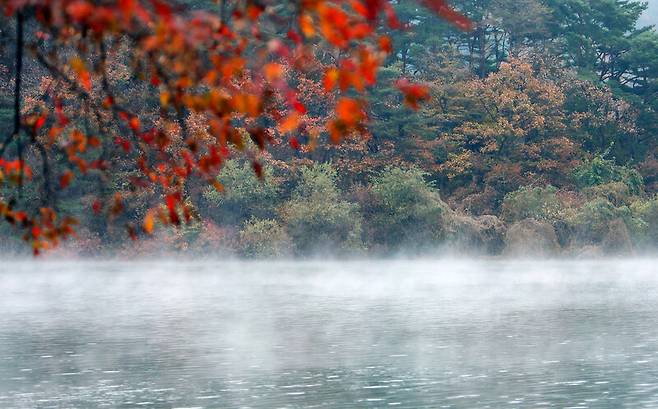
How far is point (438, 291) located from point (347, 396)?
23.8m

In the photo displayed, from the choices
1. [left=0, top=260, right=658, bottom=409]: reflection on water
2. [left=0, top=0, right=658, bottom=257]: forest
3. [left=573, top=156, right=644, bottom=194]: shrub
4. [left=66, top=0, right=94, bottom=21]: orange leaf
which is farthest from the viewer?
[left=573, top=156, right=644, bottom=194]: shrub

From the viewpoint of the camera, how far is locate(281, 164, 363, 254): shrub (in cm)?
6284

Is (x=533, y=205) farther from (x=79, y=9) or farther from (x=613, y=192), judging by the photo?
(x=79, y=9)

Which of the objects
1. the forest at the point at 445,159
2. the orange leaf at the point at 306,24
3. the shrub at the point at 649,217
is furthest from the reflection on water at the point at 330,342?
the shrub at the point at 649,217

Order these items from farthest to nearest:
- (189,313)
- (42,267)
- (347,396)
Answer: (42,267)
(189,313)
(347,396)

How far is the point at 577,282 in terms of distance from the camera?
153ft

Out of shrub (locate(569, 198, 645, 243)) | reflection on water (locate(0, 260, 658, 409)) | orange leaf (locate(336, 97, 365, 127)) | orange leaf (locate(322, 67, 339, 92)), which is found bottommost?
reflection on water (locate(0, 260, 658, 409))

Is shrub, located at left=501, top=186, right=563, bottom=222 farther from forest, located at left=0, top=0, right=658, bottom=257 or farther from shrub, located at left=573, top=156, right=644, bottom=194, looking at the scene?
shrub, located at left=573, top=156, right=644, bottom=194

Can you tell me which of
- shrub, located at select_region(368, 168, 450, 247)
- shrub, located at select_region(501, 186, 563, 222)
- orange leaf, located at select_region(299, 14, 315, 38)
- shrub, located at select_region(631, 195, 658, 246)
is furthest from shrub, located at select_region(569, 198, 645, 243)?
orange leaf, located at select_region(299, 14, 315, 38)

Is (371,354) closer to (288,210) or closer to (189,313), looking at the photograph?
(189,313)

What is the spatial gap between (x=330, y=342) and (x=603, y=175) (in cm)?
4682

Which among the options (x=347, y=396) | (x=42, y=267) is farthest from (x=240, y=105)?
(x=42, y=267)

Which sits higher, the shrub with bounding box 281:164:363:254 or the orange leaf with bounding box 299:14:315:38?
the orange leaf with bounding box 299:14:315:38

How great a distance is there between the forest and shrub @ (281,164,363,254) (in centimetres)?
10
